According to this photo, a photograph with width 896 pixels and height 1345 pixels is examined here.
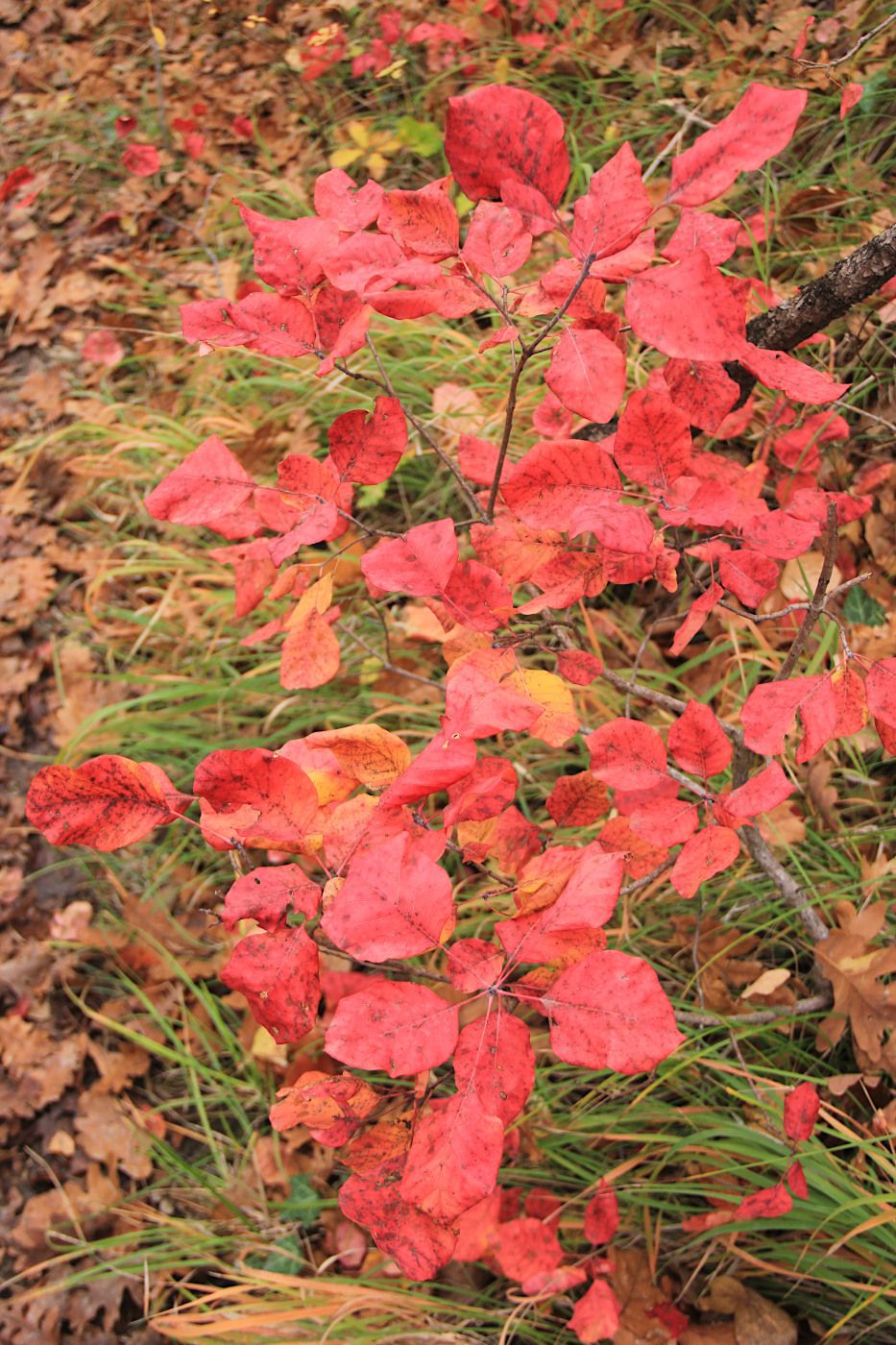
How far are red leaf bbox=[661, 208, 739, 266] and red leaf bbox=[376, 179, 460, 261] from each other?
172 millimetres

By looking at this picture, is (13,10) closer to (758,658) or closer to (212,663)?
(212,663)

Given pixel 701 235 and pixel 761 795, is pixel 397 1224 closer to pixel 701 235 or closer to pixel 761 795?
pixel 761 795

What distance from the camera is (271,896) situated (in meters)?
0.57

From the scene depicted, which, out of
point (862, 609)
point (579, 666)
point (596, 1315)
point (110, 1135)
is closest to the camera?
point (579, 666)

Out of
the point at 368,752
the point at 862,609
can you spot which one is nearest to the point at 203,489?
the point at 368,752

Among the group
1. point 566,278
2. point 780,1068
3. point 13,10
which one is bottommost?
point 780,1068

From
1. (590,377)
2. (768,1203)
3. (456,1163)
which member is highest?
(590,377)

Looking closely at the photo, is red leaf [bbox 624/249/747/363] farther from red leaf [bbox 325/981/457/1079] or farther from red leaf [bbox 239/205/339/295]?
red leaf [bbox 325/981/457/1079]

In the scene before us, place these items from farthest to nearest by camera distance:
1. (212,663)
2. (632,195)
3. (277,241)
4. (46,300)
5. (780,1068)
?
(46,300), (212,663), (780,1068), (277,241), (632,195)

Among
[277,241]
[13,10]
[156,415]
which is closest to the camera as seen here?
[277,241]

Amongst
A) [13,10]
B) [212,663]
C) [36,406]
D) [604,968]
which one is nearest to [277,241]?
[604,968]

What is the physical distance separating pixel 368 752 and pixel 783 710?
345mm

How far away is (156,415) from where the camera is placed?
2199mm

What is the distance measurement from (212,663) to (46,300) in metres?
1.93
